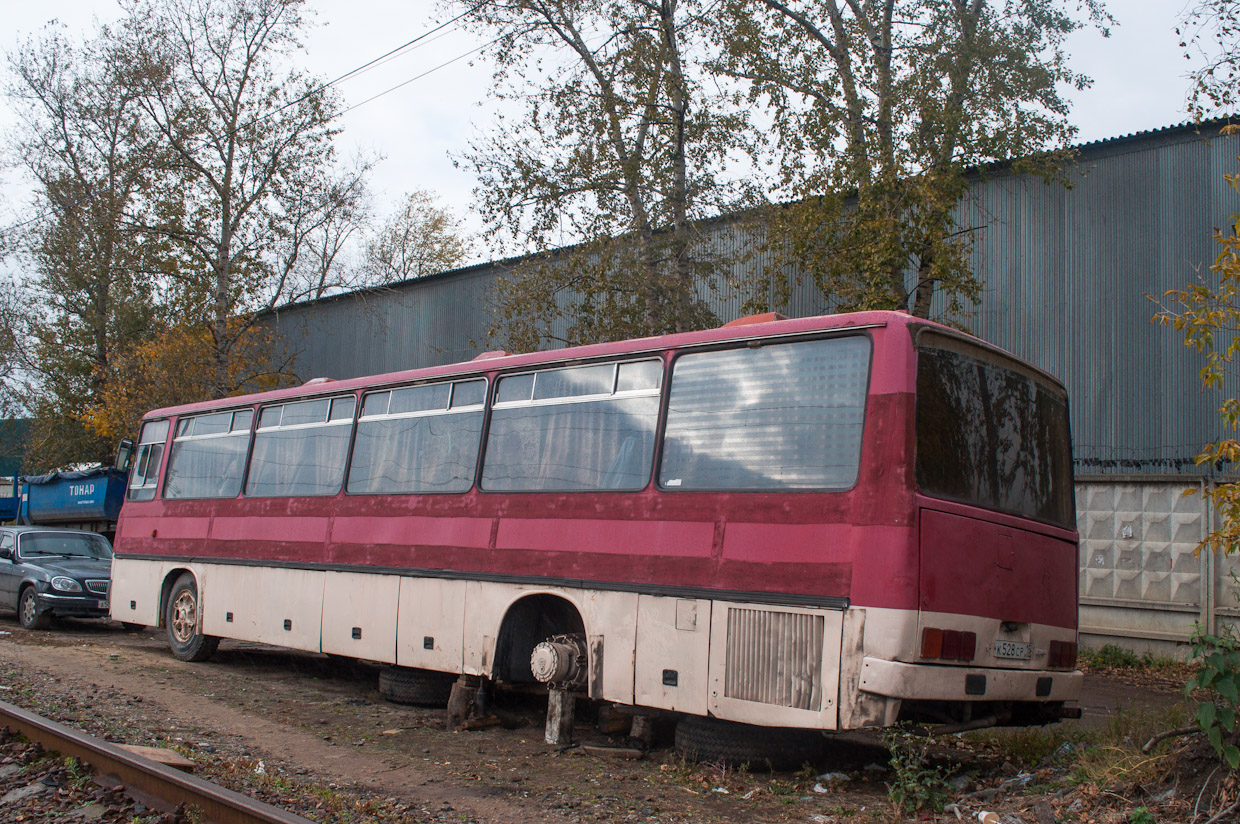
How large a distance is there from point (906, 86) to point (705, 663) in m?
11.2

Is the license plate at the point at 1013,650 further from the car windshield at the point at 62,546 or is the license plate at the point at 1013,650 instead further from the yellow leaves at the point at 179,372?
the yellow leaves at the point at 179,372

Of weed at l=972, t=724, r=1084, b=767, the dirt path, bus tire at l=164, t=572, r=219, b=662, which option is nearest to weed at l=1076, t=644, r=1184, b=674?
the dirt path

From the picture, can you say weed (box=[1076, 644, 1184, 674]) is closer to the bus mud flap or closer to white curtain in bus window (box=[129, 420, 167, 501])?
the bus mud flap

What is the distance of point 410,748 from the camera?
7793 mm

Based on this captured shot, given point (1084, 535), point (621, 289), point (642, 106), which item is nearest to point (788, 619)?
point (1084, 535)

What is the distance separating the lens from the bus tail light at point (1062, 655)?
685cm

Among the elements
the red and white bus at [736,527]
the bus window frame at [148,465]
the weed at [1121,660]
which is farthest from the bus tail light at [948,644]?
the bus window frame at [148,465]

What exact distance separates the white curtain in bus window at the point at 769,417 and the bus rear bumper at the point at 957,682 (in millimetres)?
1103

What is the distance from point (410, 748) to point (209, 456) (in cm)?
616

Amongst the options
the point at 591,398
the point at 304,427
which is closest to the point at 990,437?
the point at 591,398

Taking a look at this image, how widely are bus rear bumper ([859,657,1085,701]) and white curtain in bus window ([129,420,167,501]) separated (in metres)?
10.6

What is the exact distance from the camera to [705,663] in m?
6.73

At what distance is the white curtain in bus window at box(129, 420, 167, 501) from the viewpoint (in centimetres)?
1361

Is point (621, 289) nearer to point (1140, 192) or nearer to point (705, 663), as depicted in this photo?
point (1140, 192)
